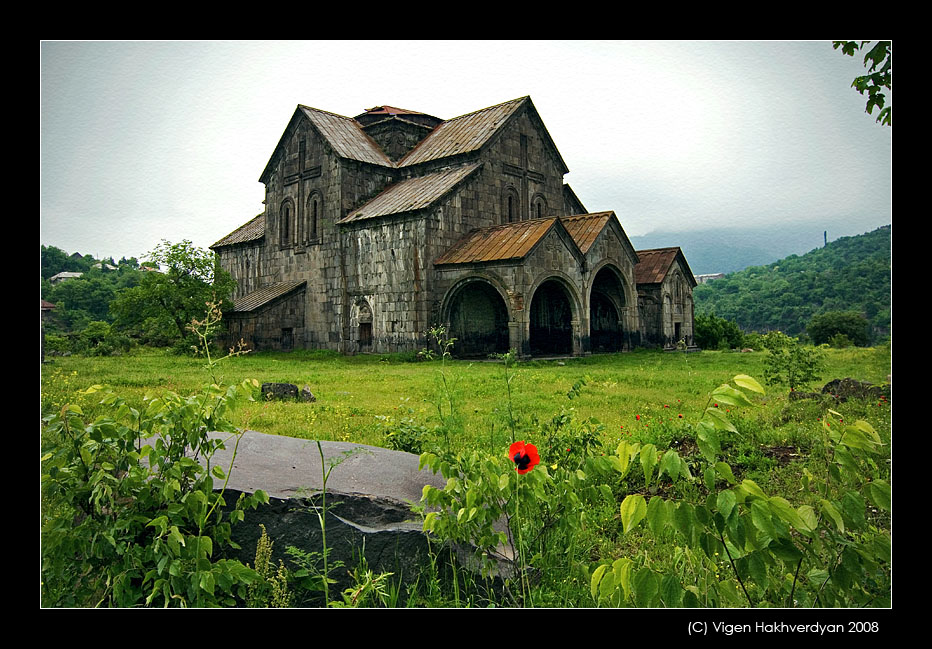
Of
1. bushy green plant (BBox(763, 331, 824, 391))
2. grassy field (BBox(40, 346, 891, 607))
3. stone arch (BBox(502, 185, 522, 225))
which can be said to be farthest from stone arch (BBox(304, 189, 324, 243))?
bushy green plant (BBox(763, 331, 824, 391))

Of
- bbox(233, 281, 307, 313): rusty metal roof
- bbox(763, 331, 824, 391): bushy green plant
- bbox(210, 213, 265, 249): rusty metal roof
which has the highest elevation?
bbox(210, 213, 265, 249): rusty metal roof

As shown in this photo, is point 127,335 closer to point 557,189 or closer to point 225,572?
point 225,572

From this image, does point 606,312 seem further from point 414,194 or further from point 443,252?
point 414,194

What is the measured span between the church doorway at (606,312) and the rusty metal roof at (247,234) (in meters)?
10.8

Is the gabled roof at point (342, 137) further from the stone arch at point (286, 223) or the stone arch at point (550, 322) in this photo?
the stone arch at point (550, 322)

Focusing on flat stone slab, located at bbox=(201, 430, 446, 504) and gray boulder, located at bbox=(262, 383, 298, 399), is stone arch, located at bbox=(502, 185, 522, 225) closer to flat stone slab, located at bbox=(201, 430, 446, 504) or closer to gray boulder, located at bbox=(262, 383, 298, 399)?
gray boulder, located at bbox=(262, 383, 298, 399)

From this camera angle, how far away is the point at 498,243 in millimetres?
15344

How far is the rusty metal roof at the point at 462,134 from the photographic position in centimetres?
1730

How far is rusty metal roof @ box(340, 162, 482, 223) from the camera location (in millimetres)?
15953

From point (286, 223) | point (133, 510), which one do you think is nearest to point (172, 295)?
point (286, 223)

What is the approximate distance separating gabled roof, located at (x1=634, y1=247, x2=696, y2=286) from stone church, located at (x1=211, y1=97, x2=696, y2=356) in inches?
2.0

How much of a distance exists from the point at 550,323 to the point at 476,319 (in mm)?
2606
